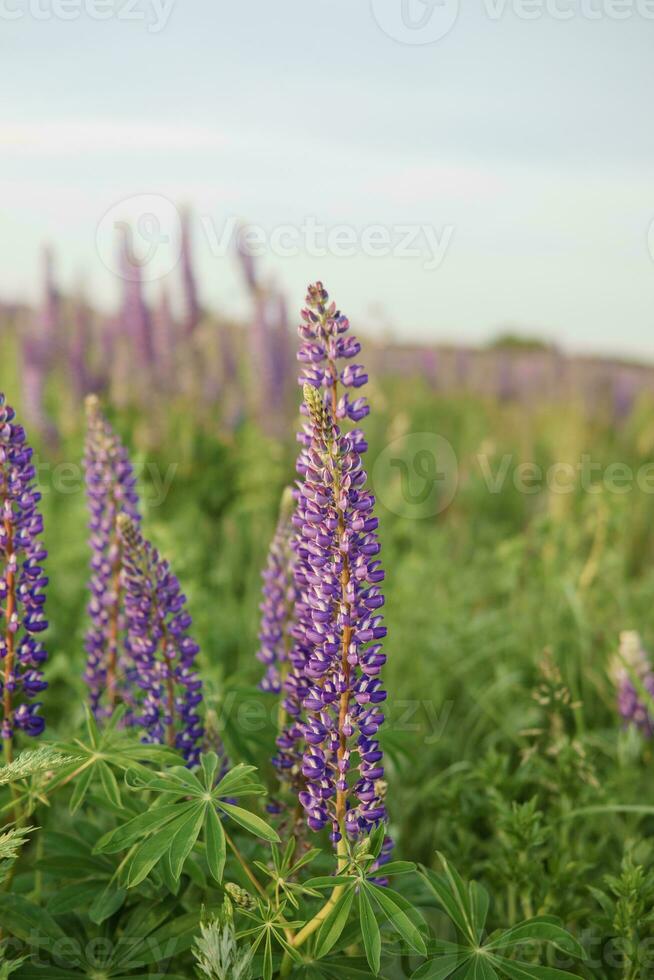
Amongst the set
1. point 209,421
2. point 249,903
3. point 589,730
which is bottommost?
point 589,730

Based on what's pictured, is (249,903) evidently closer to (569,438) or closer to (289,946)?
(289,946)

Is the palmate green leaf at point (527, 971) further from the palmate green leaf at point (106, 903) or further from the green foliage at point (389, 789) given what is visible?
the palmate green leaf at point (106, 903)

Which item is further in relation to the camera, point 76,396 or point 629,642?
point 76,396

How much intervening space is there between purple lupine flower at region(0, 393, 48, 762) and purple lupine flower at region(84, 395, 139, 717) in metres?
0.51

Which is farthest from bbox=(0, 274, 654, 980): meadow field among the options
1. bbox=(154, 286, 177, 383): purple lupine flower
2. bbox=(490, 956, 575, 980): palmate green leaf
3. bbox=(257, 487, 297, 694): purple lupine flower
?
bbox=(154, 286, 177, 383): purple lupine flower

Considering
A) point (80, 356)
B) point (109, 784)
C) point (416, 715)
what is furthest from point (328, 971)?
point (80, 356)

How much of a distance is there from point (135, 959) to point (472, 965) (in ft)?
2.66

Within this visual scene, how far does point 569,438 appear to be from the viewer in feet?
28.0

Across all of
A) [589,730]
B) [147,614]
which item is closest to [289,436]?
[589,730]

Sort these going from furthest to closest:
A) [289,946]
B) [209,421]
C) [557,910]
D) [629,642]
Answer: [209,421]
[629,642]
[557,910]
[289,946]

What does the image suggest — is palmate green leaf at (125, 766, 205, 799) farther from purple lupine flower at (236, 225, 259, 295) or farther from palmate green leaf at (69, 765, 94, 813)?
purple lupine flower at (236, 225, 259, 295)

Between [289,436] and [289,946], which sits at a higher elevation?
[289,436]

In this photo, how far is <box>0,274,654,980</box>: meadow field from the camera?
2.26 m

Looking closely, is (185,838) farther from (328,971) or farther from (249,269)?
(249,269)
